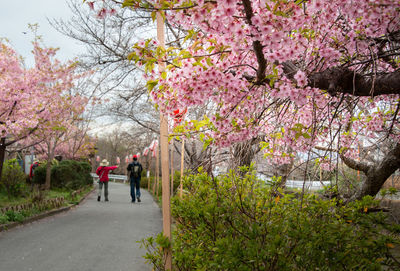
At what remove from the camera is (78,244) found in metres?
5.90

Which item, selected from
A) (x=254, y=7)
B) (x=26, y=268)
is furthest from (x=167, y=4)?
(x=26, y=268)

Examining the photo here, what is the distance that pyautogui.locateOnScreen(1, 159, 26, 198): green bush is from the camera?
11.2 metres

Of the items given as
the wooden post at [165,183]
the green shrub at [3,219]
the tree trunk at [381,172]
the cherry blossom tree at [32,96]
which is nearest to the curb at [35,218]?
the green shrub at [3,219]

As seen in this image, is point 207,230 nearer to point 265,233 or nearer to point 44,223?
point 265,233

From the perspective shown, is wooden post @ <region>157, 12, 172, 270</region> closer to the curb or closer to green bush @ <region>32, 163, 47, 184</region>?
the curb

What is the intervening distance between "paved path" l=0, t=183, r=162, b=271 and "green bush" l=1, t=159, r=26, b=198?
331 centimetres

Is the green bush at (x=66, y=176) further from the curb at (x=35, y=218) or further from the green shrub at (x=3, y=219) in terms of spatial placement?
the green shrub at (x=3, y=219)

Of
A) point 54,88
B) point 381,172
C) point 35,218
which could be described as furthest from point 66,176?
point 381,172

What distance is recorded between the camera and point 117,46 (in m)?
9.54

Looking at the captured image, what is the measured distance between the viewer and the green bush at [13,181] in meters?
11.2

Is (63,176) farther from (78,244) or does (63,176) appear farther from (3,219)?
(78,244)

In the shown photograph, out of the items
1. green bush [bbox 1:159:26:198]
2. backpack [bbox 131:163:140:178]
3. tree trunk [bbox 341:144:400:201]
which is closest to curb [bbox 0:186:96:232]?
green bush [bbox 1:159:26:198]

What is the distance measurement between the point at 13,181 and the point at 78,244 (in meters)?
7.13

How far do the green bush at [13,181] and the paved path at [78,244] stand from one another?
331 centimetres
